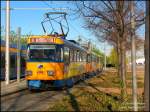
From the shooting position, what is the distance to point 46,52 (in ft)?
80.8

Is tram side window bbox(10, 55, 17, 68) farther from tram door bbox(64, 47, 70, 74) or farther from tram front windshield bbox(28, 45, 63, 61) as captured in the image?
tram front windshield bbox(28, 45, 63, 61)

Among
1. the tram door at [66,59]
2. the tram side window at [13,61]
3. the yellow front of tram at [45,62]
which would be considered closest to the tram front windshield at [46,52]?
the yellow front of tram at [45,62]

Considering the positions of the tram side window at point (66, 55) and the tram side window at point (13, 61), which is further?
the tram side window at point (13, 61)

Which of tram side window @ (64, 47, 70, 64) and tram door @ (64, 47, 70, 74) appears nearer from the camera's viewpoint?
tram door @ (64, 47, 70, 74)

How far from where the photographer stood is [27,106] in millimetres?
16922

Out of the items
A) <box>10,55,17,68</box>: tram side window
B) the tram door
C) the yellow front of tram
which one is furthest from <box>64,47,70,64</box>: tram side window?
<box>10,55,17,68</box>: tram side window

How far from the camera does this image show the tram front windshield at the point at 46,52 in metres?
24.5

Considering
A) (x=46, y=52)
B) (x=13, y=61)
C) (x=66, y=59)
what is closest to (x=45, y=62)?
(x=46, y=52)

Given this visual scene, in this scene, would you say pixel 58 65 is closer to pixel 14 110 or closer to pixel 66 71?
pixel 66 71

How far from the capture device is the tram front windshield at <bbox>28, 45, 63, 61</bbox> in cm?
2455

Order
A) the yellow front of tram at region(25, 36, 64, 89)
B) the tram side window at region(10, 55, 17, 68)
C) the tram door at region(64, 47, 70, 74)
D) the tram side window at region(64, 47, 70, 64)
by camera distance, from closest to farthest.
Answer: the yellow front of tram at region(25, 36, 64, 89) < the tram door at region(64, 47, 70, 74) < the tram side window at region(64, 47, 70, 64) < the tram side window at region(10, 55, 17, 68)

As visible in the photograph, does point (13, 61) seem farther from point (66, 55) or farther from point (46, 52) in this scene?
point (46, 52)

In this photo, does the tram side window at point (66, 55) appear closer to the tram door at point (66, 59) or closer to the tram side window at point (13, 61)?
the tram door at point (66, 59)

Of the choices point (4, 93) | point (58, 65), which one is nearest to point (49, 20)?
point (58, 65)
